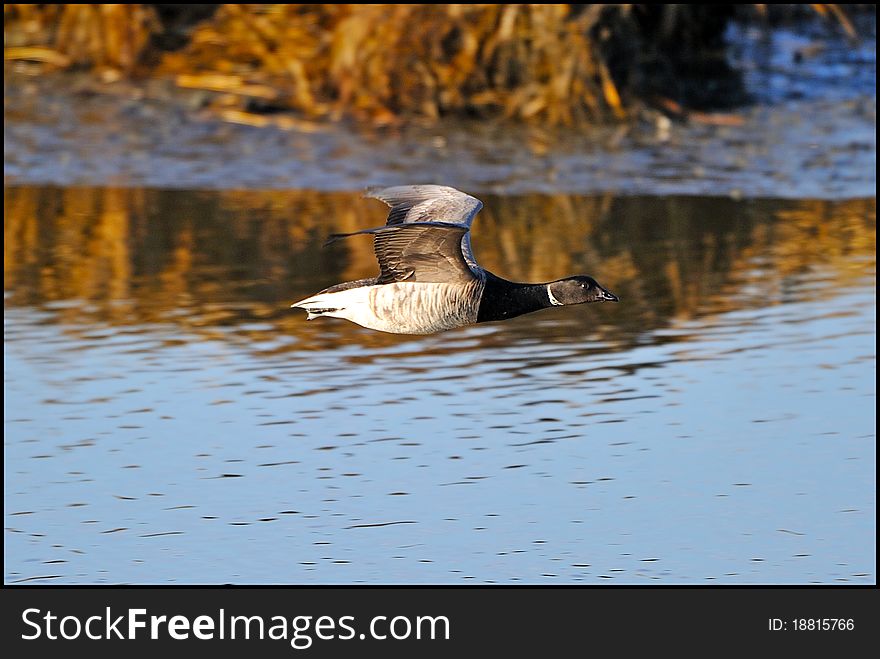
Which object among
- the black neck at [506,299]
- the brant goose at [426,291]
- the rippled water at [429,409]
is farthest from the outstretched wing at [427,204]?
the rippled water at [429,409]

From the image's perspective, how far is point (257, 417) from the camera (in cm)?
936

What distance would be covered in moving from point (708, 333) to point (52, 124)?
8203 millimetres

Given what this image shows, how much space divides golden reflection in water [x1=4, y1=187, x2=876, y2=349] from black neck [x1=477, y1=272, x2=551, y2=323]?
148 inches

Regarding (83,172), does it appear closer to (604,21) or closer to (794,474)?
(604,21)

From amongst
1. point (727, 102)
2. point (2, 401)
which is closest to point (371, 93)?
point (727, 102)

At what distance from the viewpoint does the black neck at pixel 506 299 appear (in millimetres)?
7160

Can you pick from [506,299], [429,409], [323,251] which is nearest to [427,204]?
[506,299]

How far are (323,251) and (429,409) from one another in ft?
12.8

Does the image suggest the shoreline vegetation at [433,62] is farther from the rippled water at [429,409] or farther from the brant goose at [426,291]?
the brant goose at [426,291]

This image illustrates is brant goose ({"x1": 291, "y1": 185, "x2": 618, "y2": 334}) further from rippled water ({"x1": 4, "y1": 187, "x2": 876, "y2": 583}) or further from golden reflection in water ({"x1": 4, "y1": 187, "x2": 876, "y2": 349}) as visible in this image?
golden reflection in water ({"x1": 4, "y1": 187, "x2": 876, "y2": 349})

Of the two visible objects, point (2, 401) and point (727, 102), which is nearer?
point (2, 401)

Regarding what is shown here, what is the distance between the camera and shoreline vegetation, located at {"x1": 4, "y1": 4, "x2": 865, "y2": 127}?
1688 centimetres

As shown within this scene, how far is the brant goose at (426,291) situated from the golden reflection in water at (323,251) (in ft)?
12.3

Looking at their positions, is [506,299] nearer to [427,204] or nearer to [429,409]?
[427,204]
